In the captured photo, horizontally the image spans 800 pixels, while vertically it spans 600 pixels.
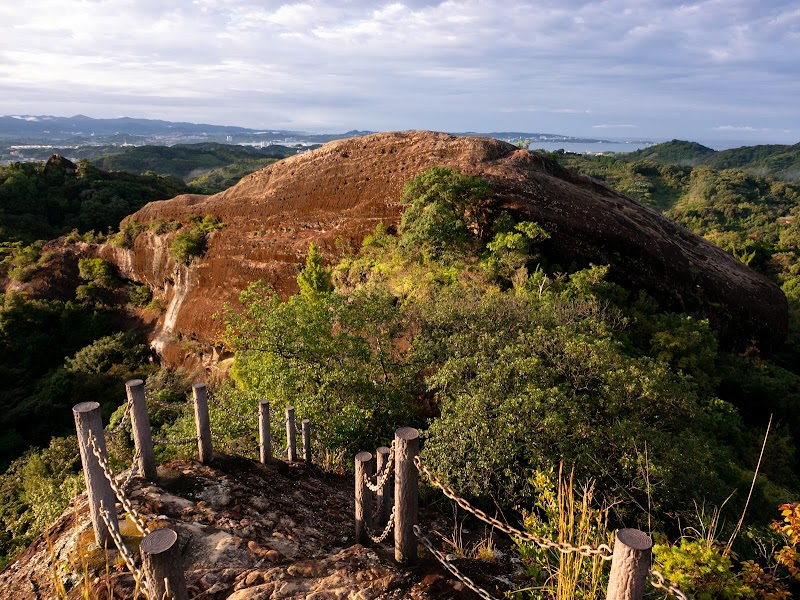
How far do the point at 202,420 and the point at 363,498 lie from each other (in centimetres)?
297

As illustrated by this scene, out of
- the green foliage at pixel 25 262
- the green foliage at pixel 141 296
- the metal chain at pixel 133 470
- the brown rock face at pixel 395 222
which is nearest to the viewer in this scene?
the metal chain at pixel 133 470

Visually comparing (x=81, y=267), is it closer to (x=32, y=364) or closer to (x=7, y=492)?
(x=32, y=364)

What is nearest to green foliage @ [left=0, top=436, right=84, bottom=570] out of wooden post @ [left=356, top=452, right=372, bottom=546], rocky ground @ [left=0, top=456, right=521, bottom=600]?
rocky ground @ [left=0, top=456, right=521, bottom=600]

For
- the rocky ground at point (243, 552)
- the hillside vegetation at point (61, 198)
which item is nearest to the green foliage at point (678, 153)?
the hillside vegetation at point (61, 198)

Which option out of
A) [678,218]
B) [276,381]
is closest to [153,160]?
[678,218]

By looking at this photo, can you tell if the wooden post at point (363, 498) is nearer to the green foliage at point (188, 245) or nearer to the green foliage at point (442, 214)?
the green foliage at point (442, 214)

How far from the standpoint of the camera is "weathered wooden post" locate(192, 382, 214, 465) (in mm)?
7055

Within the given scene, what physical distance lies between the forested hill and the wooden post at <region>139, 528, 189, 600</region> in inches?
6859

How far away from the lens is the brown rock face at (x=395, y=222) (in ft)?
65.1

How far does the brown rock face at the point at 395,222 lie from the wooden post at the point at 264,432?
1454 cm

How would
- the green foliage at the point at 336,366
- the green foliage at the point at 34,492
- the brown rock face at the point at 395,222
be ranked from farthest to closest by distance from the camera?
the brown rock face at the point at 395,222 < the green foliage at the point at 34,492 < the green foliage at the point at 336,366

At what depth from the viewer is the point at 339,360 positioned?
11.1m

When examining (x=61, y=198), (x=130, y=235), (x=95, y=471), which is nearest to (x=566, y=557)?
(x=95, y=471)

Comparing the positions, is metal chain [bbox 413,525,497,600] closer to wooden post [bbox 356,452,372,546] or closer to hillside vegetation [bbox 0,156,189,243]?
wooden post [bbox 356,452,372,546]
